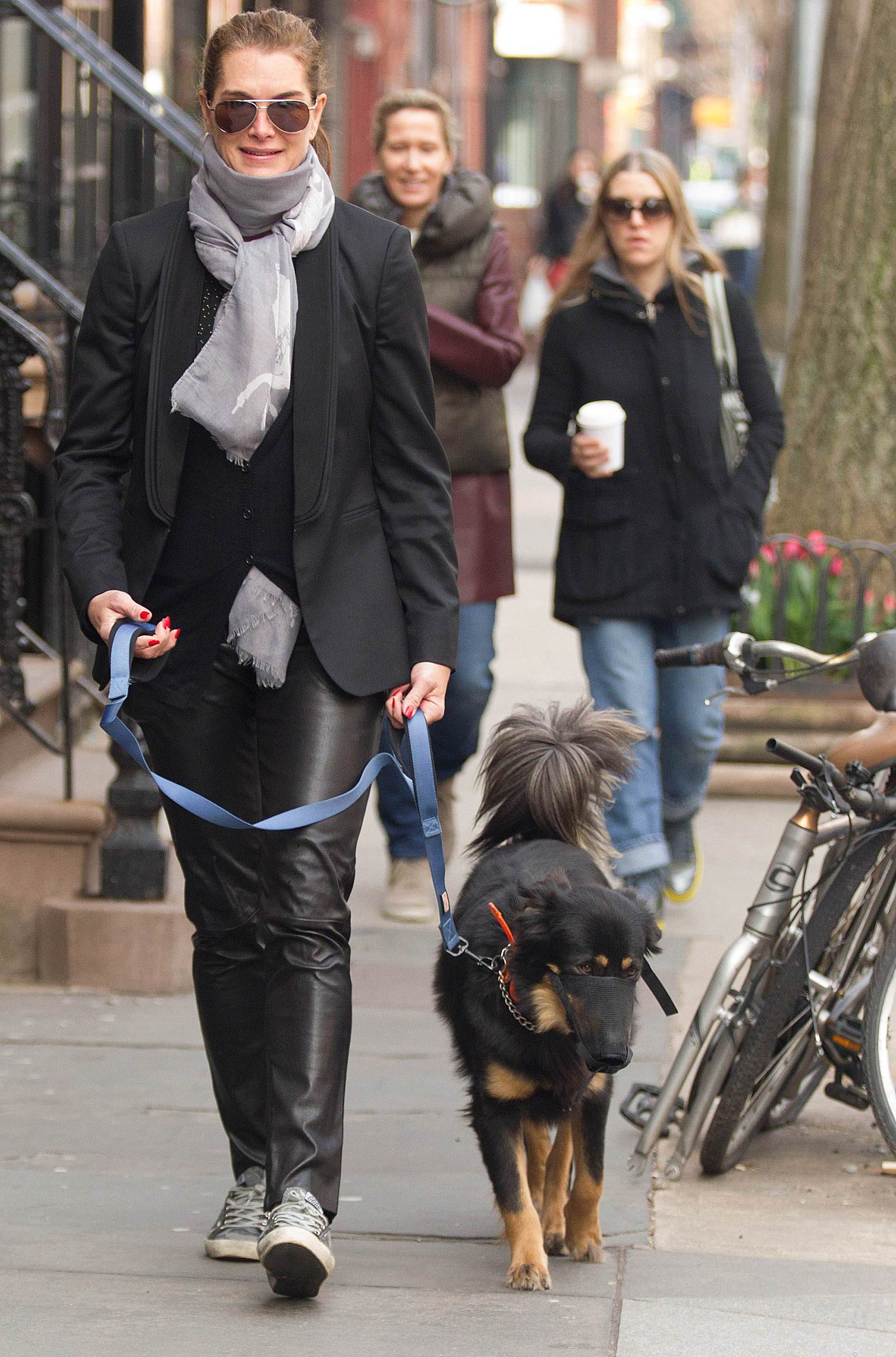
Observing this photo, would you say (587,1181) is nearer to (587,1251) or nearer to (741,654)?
(587,1251)

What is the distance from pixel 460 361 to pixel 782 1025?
8.21 feet

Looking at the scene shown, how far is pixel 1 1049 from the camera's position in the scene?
5160mm

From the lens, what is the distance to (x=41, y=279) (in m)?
5.62

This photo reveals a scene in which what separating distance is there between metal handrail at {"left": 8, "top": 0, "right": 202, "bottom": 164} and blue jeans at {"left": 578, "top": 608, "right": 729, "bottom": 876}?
6.12ft

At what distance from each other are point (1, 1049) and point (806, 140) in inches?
553

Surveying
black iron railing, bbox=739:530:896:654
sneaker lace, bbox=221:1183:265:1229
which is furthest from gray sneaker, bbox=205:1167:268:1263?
black iron railing, bbox=739:530:896:654

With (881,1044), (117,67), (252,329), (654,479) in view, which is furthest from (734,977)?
(117,67)

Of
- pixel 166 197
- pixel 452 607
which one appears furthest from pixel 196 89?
pixel 166 197

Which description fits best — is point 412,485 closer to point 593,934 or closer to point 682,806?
point 593,934

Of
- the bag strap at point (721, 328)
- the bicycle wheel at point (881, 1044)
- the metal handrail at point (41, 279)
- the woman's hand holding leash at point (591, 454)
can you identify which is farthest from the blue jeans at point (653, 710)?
the metal handrail at point (41, 279)

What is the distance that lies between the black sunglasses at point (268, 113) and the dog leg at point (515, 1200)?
5.98 ft

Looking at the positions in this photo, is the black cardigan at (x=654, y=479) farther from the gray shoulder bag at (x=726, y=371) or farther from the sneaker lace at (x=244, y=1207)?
the sneaker lace at (x=244, y=1207)

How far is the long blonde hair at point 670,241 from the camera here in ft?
19.3

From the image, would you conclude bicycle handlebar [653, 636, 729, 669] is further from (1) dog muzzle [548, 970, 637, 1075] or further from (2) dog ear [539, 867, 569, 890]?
(1) dog muzzle [548, 970, 637, 1075]
